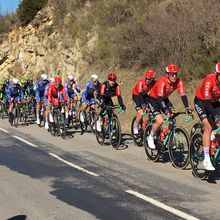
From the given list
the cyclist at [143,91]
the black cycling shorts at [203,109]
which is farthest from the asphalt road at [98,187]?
the black cycling shorts at [203,109]

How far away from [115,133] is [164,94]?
2.85 metres

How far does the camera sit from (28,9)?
125ft

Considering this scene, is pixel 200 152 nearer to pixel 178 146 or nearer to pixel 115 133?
pixel 178 146

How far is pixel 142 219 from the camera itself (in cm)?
599

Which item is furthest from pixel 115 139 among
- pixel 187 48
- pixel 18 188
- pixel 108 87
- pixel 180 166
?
pixel 187 48

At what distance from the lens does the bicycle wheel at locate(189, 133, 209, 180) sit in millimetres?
8234

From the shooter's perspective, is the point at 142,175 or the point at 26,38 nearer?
the point at 142,175

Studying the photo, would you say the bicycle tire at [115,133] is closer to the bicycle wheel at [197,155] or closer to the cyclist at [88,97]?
the cyclist at [88,97]

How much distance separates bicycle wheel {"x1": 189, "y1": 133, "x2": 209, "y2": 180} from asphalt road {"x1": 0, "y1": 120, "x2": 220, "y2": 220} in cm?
16

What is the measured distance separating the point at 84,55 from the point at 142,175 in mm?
19724

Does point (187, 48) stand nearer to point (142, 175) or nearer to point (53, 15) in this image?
point (142, 175)

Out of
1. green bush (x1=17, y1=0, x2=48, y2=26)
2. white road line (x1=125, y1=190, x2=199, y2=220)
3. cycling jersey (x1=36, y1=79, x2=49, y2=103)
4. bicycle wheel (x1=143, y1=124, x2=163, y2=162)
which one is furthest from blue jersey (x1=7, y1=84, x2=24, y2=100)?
green bush (x1=17, y1=0, x2=48, y2=26)

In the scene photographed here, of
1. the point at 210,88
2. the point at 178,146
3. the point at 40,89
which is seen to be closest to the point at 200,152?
the point at 178,146

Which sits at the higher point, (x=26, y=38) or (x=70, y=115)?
(x=26, y=38)
